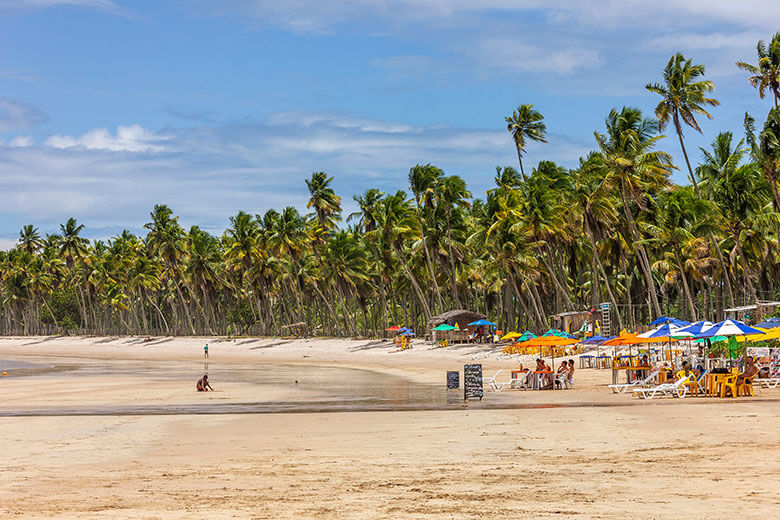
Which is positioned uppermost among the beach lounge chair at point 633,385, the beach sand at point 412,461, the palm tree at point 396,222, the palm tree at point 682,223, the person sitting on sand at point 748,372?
→ the palm tree at point 396,222

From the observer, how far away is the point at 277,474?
36.2ft

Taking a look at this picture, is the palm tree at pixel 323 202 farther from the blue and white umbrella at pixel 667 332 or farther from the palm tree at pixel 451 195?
the blue and white umbrella at pixel 667 332

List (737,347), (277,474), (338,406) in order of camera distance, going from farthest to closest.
Result: (737,347) → (338,406) → (277,474)

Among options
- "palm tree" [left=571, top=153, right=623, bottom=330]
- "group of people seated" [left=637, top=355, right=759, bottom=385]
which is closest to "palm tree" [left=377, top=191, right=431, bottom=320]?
"palm tree" [left=571, top=153, right=623, bottom=330]

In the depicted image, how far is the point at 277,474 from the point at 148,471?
2021mm

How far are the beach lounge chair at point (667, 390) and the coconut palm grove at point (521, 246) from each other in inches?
714

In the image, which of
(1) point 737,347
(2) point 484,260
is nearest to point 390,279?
(2) point 484,260

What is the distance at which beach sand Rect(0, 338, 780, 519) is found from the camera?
8.62 meters

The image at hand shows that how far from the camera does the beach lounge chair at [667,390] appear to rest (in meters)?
21.8

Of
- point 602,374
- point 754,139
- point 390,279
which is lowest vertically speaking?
point 602,374

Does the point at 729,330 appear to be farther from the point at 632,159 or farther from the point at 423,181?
the point at 423,181

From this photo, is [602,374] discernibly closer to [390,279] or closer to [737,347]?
[737,347]

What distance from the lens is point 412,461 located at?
11930mm

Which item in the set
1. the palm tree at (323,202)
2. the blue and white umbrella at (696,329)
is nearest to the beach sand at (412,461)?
the blue and white umbrella at (696,329)
